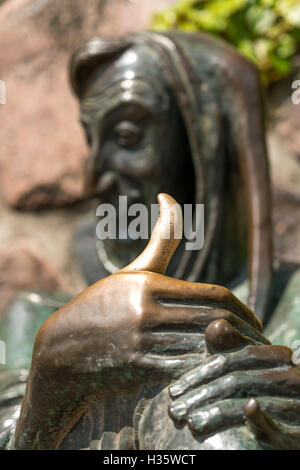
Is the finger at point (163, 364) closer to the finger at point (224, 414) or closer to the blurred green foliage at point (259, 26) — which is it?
the finger at point (224, 414)

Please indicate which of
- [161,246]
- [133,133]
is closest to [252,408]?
[161,246]

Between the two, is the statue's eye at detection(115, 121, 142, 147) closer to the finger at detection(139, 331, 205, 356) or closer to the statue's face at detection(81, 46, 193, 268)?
the statue's face at detection(81, 46, 193, 268)

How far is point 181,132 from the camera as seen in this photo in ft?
3.92

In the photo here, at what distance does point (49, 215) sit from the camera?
152cm

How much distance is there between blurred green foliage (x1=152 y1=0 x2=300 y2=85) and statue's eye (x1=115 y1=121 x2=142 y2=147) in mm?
430

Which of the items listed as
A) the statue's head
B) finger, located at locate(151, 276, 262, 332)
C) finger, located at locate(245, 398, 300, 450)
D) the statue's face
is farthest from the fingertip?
the statue's face

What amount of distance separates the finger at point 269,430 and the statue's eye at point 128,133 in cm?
67

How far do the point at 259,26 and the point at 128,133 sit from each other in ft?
1.62

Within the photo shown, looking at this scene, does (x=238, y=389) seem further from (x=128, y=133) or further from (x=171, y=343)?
(x=128, y=133)

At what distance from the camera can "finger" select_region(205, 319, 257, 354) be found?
1.98 feet

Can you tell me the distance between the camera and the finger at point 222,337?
1.98 ft

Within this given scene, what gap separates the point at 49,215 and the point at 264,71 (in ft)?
1.89

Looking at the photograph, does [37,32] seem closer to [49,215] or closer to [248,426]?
[49,215]
